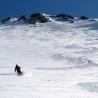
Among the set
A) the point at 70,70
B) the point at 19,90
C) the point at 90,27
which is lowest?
the point at 90,27

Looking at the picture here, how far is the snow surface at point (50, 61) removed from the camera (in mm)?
19713

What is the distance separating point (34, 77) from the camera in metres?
24.6

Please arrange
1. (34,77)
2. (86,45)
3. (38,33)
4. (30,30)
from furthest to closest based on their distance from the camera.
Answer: (30,30) → (38,33) → (86,45) → (34,77)

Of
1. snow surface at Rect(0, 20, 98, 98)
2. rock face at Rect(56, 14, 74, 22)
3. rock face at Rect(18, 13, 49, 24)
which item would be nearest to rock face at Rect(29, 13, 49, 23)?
rock face at Rect(18, 13, 49, 24)

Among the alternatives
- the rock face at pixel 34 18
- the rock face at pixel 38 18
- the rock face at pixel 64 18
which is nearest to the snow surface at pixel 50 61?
the rock face at pixel 34 18

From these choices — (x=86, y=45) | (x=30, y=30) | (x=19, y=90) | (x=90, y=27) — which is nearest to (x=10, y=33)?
(x=30, y=30)

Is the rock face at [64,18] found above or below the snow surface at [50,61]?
below

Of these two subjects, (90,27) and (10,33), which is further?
(90,27)

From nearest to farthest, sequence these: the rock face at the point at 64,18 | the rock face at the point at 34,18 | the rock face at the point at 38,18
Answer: the rock face at the point at 34,18
the rock face at the point at 38,18
the rock face at the point at 64,18

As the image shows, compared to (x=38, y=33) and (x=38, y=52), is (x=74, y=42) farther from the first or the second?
(x=38, y=33)

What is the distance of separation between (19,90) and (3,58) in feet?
58.9

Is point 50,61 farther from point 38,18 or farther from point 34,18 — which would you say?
point 34,18

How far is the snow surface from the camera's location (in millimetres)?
19713

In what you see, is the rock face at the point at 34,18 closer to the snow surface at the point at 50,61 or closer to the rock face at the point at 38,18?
the rock face at the point at 38,18
